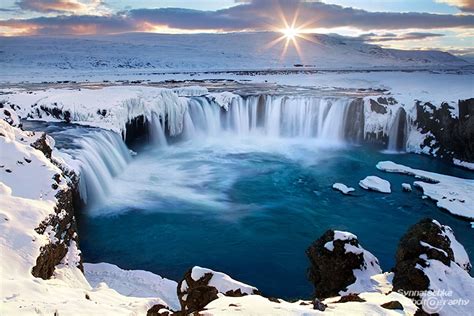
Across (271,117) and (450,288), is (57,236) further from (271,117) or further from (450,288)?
(271,117)

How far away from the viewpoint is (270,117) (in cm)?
3316

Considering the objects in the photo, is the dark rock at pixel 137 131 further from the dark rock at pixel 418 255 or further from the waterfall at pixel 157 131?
the dark rock at pixel 418 255

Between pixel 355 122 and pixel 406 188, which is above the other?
pixel 355 122

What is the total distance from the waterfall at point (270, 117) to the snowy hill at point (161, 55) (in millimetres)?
47236

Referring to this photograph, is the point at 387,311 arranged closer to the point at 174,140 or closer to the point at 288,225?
the point at 288,225

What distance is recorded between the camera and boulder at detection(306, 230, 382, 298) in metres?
8.95

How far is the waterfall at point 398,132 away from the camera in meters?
28.3

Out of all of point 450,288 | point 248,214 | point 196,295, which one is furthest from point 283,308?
point 248,214

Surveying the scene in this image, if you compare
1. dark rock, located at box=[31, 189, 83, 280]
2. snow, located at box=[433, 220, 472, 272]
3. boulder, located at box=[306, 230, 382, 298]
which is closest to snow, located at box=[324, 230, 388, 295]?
boulder, located at box=[306, 230, 382, 298]

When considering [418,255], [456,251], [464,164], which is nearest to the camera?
[418,255]

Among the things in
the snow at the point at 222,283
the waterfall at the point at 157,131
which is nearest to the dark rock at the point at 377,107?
the waterfall at the point at 157,131

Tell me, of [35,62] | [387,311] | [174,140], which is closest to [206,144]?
[174,140]

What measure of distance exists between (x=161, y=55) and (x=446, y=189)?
124m

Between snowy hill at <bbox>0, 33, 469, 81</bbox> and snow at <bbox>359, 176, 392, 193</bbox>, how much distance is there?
62.8m
